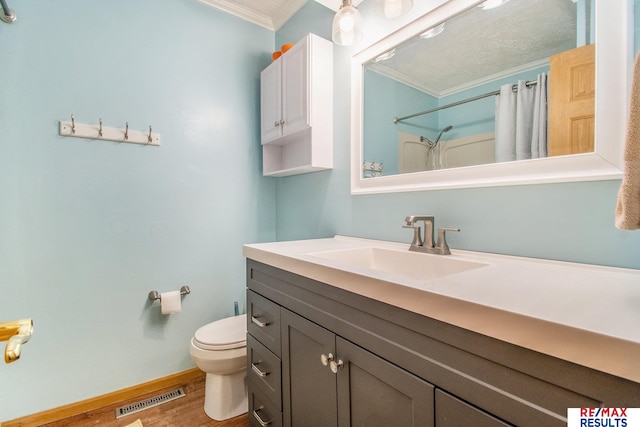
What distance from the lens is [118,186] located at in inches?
68.2

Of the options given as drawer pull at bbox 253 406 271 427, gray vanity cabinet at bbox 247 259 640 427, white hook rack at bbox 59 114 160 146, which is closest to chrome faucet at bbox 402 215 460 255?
gray vanity cabinet at bbox 247 259 640 427

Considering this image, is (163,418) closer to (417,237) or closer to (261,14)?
(417,237)

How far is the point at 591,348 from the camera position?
411mm

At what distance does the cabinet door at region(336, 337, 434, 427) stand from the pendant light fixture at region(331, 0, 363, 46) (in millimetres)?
1275

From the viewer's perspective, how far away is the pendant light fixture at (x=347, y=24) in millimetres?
1250

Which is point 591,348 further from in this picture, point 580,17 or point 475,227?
point 580,17

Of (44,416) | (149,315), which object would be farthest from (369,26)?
(44,416)

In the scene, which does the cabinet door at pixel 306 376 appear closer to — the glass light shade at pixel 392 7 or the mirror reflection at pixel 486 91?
the mirror reflection at pixel 486 91

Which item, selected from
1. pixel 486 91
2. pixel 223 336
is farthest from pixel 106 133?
pixel 486 91

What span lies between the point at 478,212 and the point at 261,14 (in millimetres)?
2157

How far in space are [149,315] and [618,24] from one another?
248 cm

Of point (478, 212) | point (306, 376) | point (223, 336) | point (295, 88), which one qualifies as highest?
point (295, 88)

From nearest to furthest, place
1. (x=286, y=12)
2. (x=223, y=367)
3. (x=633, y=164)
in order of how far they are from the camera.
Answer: (x=633, y=164) < (x=223, y=367) < (x=286, y=12)

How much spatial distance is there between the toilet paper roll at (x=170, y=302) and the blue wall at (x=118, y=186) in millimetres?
86
